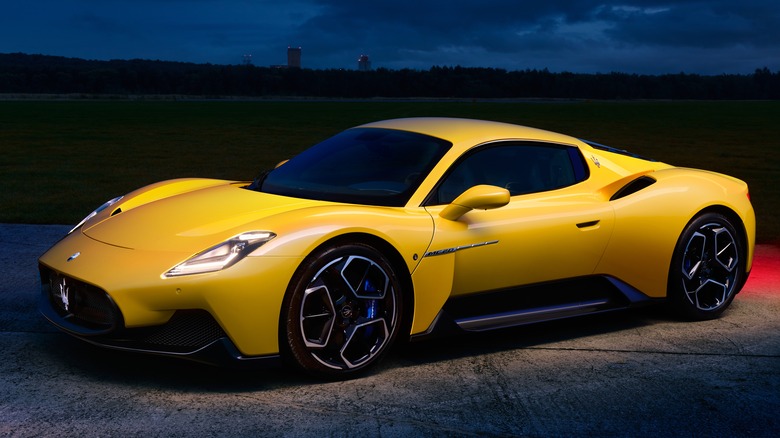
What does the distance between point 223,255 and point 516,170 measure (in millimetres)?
1971

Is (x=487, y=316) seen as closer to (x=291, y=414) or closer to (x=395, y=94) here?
(x=291, y=414)

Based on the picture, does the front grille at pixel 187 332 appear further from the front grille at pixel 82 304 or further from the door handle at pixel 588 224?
the door handle at pixel 588 224

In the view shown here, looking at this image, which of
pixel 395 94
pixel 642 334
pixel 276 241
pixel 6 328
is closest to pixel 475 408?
pixel 276 241

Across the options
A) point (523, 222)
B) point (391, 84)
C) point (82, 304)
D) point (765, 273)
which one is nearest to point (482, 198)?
point (523, 222)

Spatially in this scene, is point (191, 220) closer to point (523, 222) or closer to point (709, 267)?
point (523, 222)

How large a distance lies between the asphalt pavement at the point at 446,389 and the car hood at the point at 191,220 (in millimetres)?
648

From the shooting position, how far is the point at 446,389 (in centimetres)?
452

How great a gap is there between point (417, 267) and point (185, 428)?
1467 millimetres

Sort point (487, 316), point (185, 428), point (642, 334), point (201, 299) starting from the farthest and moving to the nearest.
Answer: point (642, 334)
point (487, 316)
point (201, 299)
point (185, 428)

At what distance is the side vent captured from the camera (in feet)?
19.1

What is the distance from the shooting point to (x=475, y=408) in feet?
13.9

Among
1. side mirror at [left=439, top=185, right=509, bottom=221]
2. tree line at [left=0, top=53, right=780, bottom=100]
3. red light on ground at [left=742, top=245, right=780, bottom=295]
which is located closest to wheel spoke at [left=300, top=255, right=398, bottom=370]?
side mirror at [left=439, top=185, right=509, bottom=221]

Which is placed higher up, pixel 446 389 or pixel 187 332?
pixel 187 332

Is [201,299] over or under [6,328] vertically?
over
